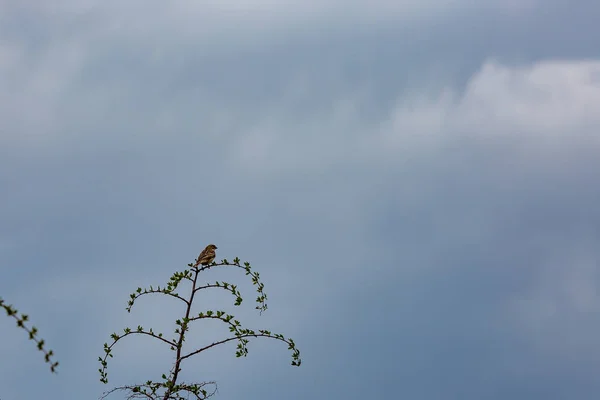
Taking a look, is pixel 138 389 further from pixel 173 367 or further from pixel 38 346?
pixel 38 346

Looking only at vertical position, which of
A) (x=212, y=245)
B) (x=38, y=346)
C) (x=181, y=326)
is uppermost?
(x=212, y=245)

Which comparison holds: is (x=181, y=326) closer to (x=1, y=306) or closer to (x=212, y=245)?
(x=212, y=245)

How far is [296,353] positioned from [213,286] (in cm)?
129

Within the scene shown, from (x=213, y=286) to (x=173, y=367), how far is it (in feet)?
3.48

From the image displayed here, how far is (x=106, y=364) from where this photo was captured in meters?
8.43

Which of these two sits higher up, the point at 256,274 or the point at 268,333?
the point at 256,274

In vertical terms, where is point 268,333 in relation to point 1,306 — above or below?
above

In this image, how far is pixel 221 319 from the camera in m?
8.25

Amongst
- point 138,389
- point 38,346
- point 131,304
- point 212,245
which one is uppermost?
point 212,245

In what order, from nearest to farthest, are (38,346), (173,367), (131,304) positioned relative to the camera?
(38,346) < (173,367) < (131,304)

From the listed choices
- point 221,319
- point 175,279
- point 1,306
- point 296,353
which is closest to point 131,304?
point 175,279

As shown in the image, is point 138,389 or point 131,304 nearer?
point 138,389

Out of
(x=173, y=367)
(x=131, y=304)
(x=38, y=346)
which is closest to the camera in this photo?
(x=38, y=346)

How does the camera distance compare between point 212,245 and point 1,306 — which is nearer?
point 1,306
